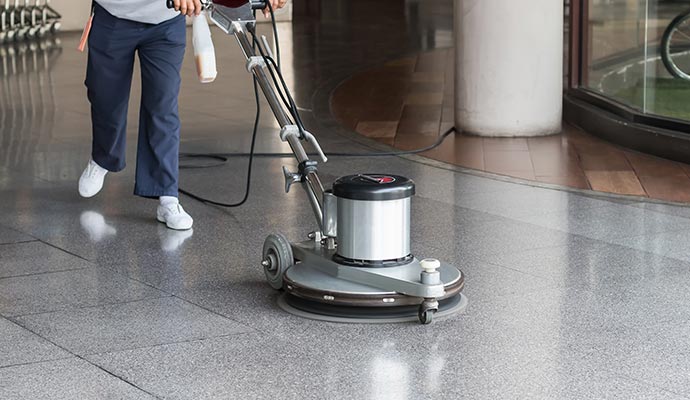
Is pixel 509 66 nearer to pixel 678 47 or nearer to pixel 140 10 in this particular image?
pixel 678 47

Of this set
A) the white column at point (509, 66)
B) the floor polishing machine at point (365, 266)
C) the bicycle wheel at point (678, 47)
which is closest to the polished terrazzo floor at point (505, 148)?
the white column at point (509, 66)

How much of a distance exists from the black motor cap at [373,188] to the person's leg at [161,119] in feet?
4.88

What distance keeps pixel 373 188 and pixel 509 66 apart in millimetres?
3655

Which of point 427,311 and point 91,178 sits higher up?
point 91,178

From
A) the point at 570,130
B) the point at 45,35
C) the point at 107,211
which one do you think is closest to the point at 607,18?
the point at 570,130

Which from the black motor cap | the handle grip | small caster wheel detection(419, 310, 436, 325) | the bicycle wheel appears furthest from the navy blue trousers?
the bicycle wheel

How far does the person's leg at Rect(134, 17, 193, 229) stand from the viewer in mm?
4770

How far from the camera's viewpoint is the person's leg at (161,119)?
15.6 ft

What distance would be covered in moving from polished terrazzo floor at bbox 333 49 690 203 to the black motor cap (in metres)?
2.22

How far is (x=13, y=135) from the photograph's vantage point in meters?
7.36

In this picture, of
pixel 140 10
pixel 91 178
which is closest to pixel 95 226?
pixel 91 178

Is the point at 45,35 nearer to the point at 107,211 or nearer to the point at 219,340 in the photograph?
the point at 107,211

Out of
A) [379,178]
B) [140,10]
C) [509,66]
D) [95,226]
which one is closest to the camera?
[379,178]

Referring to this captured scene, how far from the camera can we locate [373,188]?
343cm
